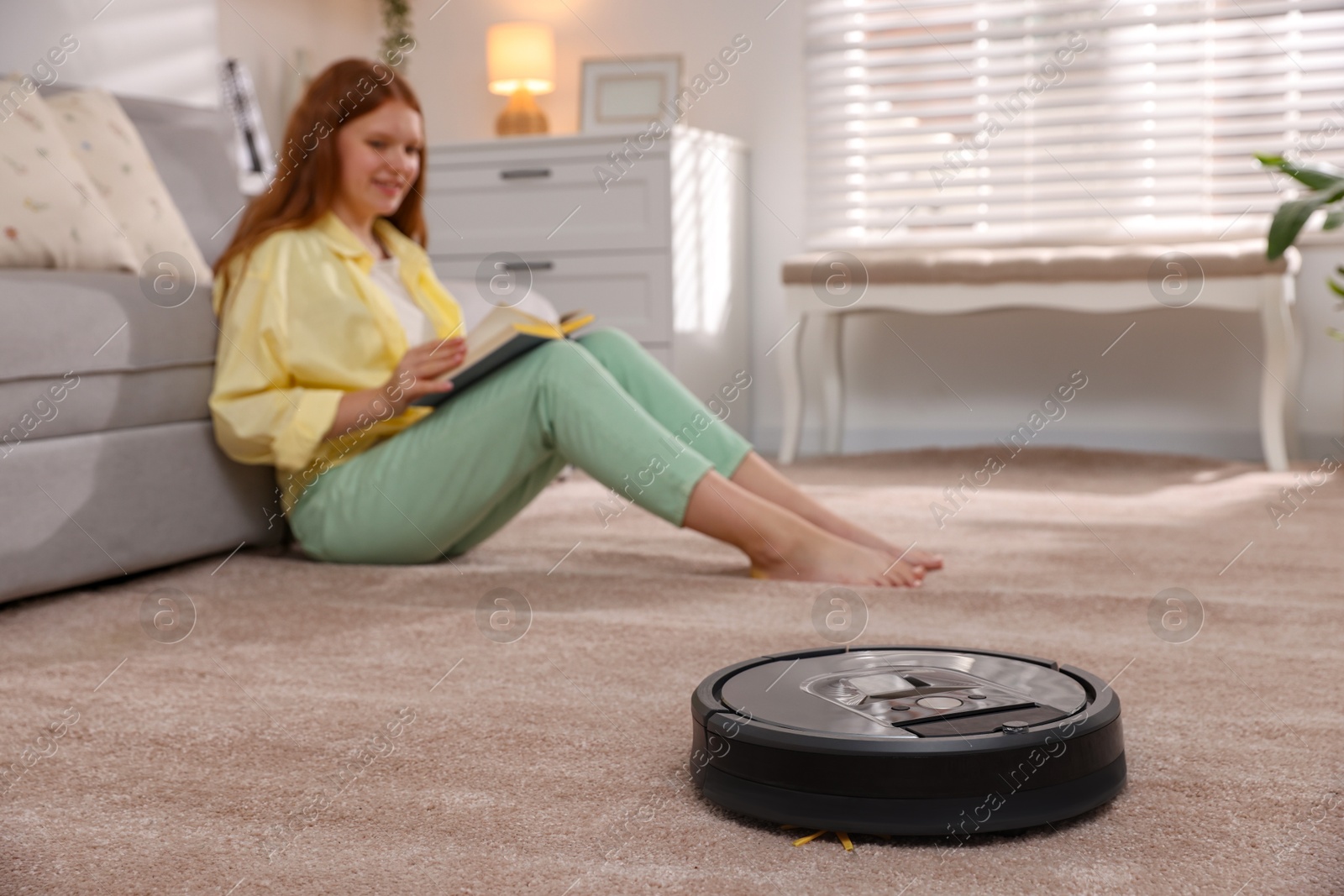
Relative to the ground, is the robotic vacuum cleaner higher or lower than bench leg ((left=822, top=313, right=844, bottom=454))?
higher

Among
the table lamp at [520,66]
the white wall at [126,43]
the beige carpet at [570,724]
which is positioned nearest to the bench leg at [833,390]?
the table lamp at [520,66]

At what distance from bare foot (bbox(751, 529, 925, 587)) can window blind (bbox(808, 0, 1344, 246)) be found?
203 cm

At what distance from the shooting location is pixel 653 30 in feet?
11.6

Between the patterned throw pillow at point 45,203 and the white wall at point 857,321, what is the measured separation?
1.49 meters

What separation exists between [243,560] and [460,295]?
0.64 metres

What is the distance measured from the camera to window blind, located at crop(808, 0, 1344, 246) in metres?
3.00

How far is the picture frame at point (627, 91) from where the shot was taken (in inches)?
134

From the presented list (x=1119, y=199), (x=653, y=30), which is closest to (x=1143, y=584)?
(x=1119, y=199)

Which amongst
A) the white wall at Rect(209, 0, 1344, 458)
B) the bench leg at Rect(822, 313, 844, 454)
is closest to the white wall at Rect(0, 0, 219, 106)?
the white wall at Rect(209, 0, 1344, 458)

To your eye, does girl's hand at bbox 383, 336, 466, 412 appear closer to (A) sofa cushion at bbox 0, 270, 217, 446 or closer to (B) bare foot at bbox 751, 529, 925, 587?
(A) sofa cushion at bbox 0, 270, 217, 446

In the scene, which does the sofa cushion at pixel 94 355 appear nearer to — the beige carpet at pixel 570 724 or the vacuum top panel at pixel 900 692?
the beige carpet at pixel 570 724

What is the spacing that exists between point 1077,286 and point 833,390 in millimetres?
801

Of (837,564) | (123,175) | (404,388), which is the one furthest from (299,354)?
(837,564)

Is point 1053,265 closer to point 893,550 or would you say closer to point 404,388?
point 893,550
